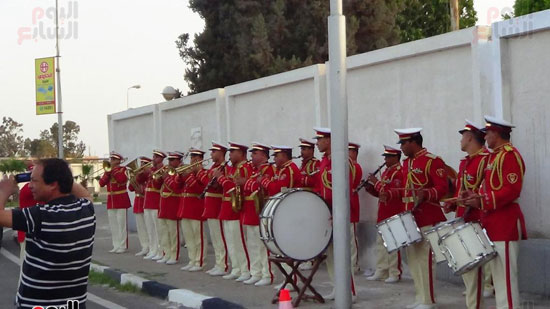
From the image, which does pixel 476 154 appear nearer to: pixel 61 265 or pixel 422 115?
pixel 422 115

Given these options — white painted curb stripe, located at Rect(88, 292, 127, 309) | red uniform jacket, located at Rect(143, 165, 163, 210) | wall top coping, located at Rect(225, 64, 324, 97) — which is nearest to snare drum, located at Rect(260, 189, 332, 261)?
white painted curb stripe, located at Rect(88, 292, 127, 309)

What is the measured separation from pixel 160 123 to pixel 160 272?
23.2 feet

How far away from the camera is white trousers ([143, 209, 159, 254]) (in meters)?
14.8

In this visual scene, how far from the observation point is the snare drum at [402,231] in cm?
845

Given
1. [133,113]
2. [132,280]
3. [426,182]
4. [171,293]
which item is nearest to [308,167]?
[171,293]

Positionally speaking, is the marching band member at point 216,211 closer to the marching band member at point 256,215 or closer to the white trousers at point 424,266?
the marching band member at point 256,215

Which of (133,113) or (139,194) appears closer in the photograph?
(139,194)

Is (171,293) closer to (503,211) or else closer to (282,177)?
(282,177)

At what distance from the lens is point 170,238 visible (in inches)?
557

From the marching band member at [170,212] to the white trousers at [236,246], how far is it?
6.60 feet

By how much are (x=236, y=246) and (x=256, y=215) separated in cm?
84

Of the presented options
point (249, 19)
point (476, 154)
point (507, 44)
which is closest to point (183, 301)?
point (476, 154)

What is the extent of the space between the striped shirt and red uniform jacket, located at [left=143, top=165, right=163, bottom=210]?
967cm

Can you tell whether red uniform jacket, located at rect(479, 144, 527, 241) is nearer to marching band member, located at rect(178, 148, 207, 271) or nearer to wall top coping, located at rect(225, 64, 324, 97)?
wall top coping, located at rect(225, 64, 324, 97)
